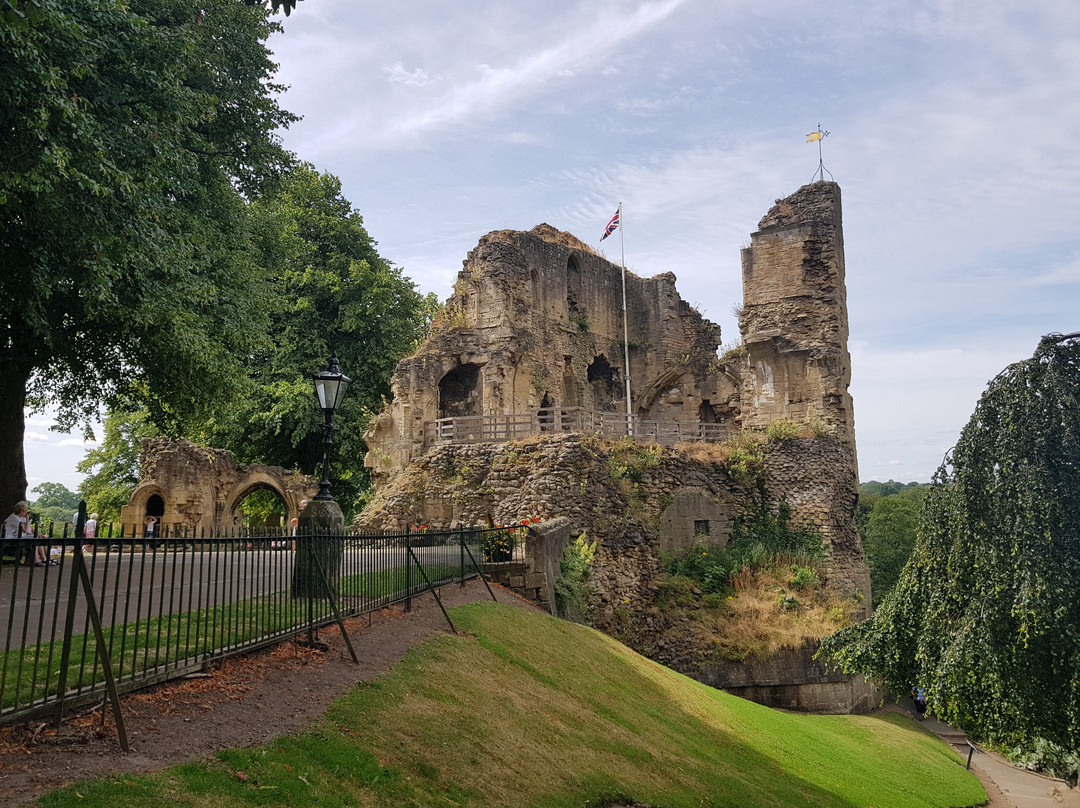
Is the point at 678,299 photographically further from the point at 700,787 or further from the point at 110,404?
the point at 700,787

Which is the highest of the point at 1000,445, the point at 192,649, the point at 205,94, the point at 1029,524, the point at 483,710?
the point at 205,94

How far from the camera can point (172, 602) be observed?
6.87 metres

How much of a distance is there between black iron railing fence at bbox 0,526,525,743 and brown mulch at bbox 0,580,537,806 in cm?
16

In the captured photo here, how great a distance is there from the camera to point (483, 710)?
30.3ft

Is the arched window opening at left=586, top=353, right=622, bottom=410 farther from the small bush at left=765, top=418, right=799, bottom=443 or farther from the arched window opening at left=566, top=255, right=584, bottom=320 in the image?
the small bush at left=765, top=418, right=799, bottom=443

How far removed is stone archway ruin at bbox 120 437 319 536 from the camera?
29.0 meters

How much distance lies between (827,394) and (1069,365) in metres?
16.1

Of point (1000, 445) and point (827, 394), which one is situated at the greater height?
point (827, 394)

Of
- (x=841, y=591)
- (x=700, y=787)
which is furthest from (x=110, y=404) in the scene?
(x=841, y=591)

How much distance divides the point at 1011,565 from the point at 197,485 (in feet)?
84.2

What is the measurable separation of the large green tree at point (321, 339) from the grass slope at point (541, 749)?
1808 centimetres

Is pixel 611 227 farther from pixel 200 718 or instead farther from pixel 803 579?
pixel 200 718

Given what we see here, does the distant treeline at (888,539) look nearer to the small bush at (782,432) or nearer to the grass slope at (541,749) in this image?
the small bush at (782,432)

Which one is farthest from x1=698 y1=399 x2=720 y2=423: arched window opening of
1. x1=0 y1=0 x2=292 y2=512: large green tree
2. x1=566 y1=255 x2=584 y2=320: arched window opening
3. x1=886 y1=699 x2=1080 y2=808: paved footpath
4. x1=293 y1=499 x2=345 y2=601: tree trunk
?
x1=293 y1=499 x2=345 y2=601: tree trunk
